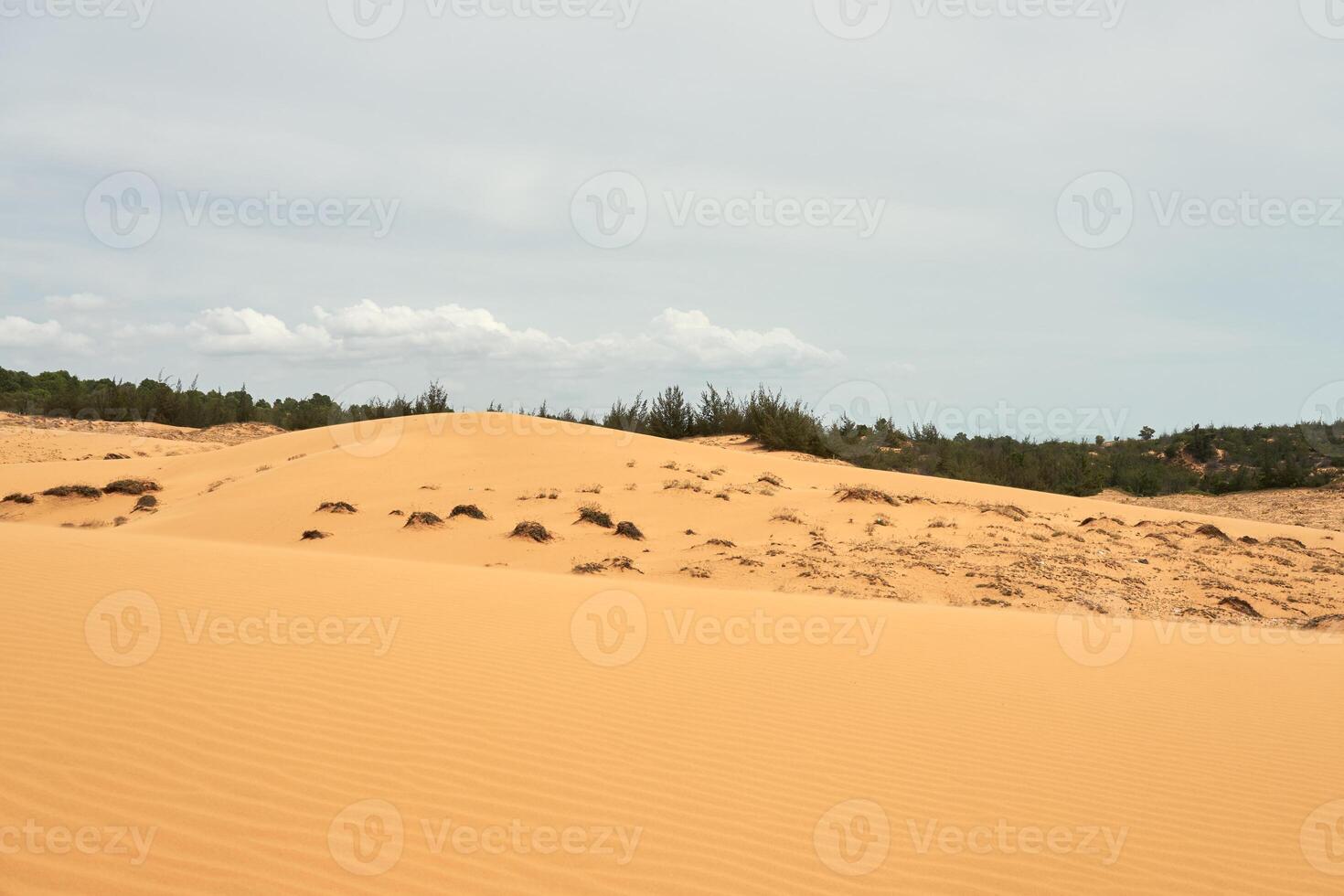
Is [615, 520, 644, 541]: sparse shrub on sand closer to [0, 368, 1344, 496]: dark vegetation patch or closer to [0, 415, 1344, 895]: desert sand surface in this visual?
[0, 415, 1344, 895]: desert sand surface

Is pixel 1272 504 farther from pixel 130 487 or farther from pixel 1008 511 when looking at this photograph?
pixel 130 487

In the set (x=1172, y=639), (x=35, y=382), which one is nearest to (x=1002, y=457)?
(x=1172, y=639)

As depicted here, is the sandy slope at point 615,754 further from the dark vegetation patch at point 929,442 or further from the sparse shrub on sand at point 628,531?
the dark vegetation patch at point 929,442

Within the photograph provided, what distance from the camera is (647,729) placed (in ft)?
16.8

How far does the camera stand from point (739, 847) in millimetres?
3805

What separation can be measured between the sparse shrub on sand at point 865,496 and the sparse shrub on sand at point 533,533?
5.26 m

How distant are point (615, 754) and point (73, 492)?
1636 cm

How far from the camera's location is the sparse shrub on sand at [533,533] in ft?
43.5

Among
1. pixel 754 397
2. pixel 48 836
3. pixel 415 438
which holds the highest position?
pixel 754 397

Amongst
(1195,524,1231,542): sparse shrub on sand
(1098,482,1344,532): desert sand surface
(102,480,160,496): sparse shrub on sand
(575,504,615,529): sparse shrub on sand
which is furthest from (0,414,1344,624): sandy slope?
(1098,482,1344,532): desert sand surface

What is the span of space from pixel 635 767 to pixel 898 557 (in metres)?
8.47

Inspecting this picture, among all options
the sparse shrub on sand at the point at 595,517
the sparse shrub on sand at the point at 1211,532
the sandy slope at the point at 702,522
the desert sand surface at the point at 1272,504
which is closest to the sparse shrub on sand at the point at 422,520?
the sandy slope at the point at 702,522

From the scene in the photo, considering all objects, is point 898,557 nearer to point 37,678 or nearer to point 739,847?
point 739,847

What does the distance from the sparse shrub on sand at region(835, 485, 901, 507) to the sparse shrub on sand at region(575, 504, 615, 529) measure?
4.19 metres
